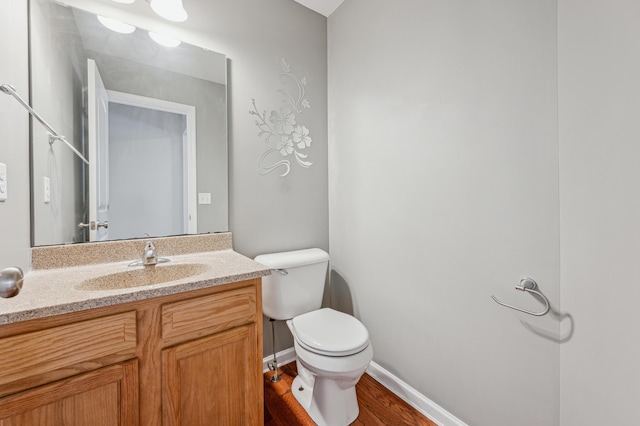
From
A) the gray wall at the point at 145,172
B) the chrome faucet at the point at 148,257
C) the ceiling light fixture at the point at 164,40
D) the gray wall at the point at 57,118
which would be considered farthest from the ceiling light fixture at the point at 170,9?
the chrome faucet at the point at 148,257

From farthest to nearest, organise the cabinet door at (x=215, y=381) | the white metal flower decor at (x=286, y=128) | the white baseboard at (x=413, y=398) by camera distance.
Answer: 1. the white metal flower decor at (x=286, y=128)
2. the white baseboard at (x=413, y=398)
3. the cabinet door at (x=215, y=381)

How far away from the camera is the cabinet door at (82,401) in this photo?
73 centimetres

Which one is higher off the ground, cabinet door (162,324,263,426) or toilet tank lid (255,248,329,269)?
toilet tank lid (255,248,329,269)

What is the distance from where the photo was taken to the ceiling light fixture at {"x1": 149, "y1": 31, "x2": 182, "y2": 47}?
4.60 ft

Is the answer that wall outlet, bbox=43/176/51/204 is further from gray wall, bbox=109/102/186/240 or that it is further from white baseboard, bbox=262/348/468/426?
white baseboard, bbox=262/348/468/426

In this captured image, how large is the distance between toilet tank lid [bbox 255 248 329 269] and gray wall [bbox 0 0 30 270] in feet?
3.21

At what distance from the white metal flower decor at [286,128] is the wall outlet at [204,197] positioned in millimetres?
361

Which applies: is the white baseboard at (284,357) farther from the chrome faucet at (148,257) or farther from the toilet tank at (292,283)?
the chrome faucet at (148,257)

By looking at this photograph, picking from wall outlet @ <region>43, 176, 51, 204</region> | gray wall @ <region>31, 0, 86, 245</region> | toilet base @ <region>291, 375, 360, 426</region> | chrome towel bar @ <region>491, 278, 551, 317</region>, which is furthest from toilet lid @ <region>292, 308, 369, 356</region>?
wall outlet @ <region>43, 176, 51, 204</region>

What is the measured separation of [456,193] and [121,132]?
1673 mm

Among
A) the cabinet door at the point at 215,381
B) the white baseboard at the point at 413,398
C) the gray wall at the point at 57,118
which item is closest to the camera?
the cabinet door at the point at 215,381

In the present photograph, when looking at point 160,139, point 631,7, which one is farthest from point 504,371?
point 160,139

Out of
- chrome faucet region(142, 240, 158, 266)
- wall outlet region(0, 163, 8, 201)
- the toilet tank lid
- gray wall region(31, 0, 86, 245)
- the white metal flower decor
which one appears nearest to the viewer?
wall outlet region(0, 163, 8, 201)

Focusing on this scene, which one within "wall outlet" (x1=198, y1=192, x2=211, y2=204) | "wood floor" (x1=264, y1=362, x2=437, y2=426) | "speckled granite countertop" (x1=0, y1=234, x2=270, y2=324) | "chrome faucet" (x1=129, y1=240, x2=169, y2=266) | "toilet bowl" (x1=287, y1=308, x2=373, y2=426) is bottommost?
"wood floor" (x1=264, y1=362, x2=437, y2=426)
